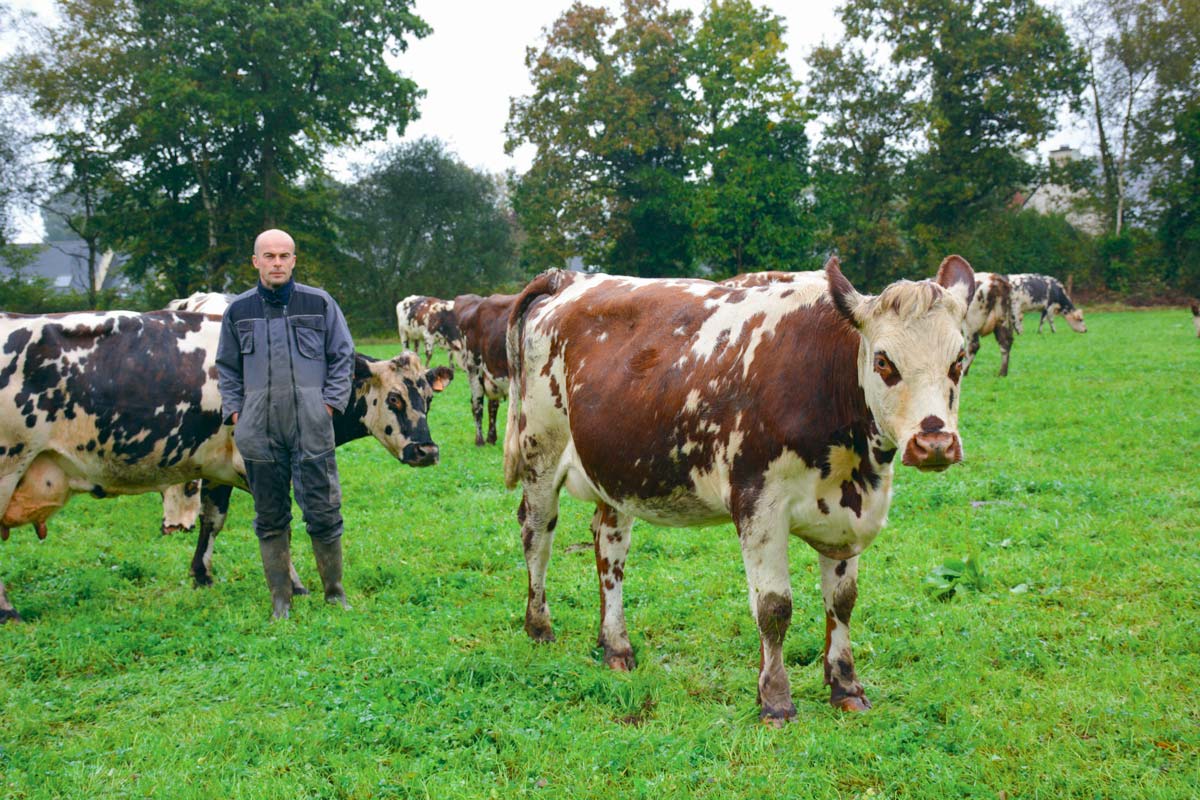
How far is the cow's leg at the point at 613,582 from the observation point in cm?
537

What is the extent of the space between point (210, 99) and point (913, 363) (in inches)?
1405

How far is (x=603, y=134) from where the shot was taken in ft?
131

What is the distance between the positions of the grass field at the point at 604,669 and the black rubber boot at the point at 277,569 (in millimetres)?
133

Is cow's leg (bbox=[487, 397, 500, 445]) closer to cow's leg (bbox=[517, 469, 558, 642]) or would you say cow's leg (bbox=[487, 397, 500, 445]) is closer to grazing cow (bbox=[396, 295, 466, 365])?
grazing cow (bbox=[396, 295, 466, 365])

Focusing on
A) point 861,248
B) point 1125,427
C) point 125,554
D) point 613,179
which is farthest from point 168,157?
point 1125,427

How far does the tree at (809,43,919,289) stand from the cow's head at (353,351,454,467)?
39328 mm

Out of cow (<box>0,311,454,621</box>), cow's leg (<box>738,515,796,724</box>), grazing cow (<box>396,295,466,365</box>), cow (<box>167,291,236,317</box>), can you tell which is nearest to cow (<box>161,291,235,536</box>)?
cow (<box>167,291,236,317</box>)

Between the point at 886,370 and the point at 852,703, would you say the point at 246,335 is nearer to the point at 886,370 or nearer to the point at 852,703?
the point at 886,370

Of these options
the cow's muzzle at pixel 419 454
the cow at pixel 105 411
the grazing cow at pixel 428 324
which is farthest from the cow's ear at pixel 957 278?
the grazing cow at pixel 428 324

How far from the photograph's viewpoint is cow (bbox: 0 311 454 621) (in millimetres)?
6250

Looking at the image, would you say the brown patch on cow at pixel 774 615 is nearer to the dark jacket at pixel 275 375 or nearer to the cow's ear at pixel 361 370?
the dark jacket at pixel 275 375

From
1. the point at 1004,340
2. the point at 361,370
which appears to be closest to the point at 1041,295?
the point at 1004,340

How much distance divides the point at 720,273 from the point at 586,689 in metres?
38.2

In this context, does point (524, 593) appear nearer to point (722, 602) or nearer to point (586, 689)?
point (722, 602)
